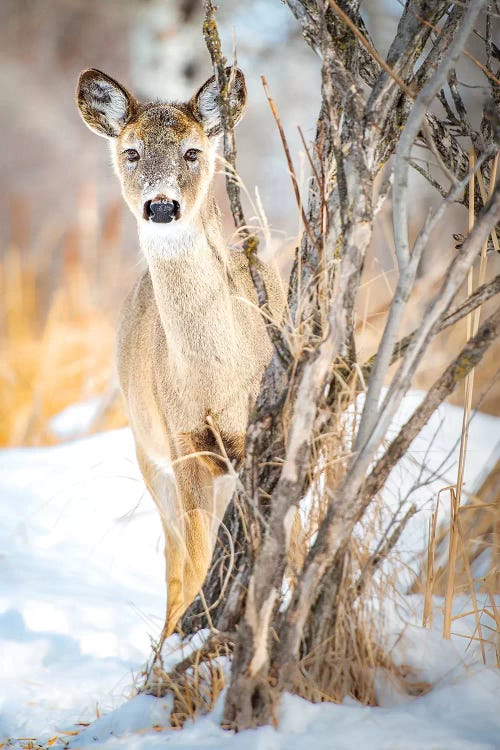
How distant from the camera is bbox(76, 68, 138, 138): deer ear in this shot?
3.27 meters

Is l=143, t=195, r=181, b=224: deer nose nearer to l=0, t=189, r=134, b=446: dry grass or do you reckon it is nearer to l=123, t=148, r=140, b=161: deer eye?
l=123, t=148, r=140, b=161: deer eye

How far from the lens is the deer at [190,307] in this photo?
9.45 ft

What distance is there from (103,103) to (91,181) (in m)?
6.50

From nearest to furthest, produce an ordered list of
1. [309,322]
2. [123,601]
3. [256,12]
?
[309,322], [123,601], [256,12]

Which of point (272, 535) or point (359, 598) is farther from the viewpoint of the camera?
point (359, 598)

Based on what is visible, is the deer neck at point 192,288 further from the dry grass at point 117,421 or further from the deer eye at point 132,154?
the dry grass at point 117,421

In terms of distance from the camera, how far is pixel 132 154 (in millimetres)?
3209

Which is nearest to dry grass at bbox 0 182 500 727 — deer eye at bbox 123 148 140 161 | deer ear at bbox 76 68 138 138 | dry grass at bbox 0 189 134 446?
dry grass at bbox 0 189 134 446

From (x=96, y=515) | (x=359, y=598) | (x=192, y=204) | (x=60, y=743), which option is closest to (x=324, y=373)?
(x=359, y=598)

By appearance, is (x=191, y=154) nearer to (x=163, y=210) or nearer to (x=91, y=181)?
(x=163, y=210)

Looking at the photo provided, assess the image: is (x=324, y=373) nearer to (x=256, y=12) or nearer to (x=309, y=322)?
(x=309, y=322)

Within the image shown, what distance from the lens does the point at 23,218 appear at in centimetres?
814

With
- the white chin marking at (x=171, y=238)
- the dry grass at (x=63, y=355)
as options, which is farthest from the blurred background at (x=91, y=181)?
the white chin marking at (x=171, y=238)

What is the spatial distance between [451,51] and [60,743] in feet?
5.95
